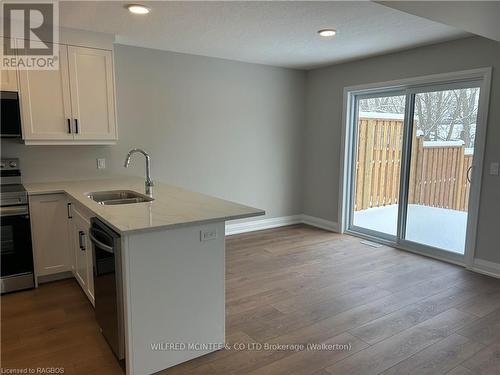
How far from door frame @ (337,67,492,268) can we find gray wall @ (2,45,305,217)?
0.86 meters

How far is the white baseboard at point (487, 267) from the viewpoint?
141 inches

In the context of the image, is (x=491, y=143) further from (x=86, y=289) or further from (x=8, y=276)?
(x=8, y=276)

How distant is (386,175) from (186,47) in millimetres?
3022

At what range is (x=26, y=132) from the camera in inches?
129

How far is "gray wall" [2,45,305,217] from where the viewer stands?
402cm

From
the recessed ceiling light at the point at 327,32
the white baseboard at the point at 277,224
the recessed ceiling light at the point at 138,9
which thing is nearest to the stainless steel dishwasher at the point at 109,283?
the recessed ceiling light at the point at 138,9

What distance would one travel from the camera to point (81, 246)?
2.96 meters

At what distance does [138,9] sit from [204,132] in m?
2.00

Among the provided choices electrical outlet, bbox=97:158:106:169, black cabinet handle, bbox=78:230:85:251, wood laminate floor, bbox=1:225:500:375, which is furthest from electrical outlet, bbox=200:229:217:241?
electrical outlet, bbox=97:158:106:169

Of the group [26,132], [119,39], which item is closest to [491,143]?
[119,39]

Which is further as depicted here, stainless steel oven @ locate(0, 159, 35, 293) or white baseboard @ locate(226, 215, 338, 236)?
white baseboard @ locate(226, 215, 338, 236)

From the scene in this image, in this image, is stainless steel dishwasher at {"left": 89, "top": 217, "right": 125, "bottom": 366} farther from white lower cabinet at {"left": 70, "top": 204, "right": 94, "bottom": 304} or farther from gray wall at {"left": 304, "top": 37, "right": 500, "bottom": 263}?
gray wall at {"left": 304, "top": 37, "right": 500, "bottom": 263}

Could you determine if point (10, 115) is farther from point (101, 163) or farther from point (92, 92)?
point (101, 163)

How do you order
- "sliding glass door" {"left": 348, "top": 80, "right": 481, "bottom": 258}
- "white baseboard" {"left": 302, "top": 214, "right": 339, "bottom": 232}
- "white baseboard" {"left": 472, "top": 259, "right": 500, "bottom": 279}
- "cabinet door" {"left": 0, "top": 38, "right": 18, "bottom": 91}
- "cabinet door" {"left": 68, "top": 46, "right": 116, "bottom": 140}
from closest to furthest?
"cabinet door" {"left": 0, "top": 38, "right": 18, "bottom": 91}, "cabinet door" {"left": 68, "top": 46, "right": 116, "bottom": 140}, "white baseboard" {"left": 472, "top": 259, "right": 500, "bottom": 279}, "sliding glass door" {"left": 348, "top": 80, "right": 481, "bottom": 258}, "white baseboard" {"left": 302, "top": 214, "right": 339, "bottom": 232}
